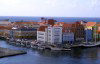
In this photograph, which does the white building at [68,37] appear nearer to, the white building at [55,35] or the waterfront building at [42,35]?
the white building at [55,35]

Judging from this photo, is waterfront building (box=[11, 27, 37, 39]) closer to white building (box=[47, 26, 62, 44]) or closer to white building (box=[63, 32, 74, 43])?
white building (box=[63, 32, 74, 43])

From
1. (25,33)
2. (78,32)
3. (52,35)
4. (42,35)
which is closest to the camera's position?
(52,35)

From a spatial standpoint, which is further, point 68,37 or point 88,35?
point 88,35

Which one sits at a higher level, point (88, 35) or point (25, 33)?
point (25, 33)

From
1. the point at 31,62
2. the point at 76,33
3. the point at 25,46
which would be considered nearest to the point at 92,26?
the point at 76,33

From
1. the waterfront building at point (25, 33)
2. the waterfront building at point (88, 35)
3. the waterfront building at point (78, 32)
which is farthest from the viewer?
the waterfront building at point (25, 33)

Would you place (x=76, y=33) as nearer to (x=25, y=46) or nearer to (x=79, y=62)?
(x=25, y=46)

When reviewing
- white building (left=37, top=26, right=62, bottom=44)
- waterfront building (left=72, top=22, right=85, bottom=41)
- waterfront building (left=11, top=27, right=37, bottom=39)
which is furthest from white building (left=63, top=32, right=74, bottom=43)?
waterfront building (left=11, top=27, right=37, bottom=39)

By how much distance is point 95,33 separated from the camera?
51.0 feet

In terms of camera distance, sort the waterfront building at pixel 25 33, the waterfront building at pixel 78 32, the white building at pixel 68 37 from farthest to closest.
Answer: the waterfront building at pixel 25 33 → the waterfront building at pixel 78 32 → the white building at pixel 68 37

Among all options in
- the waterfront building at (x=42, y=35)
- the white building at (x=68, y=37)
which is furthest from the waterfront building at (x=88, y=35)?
the waterfront building at (x=42, y=35)

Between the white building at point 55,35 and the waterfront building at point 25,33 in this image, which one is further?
the waterfront building at point 25,33

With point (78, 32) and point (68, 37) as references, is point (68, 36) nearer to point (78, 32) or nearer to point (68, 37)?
point (68, 37)

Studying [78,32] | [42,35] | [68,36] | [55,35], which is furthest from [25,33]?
[55,35]
